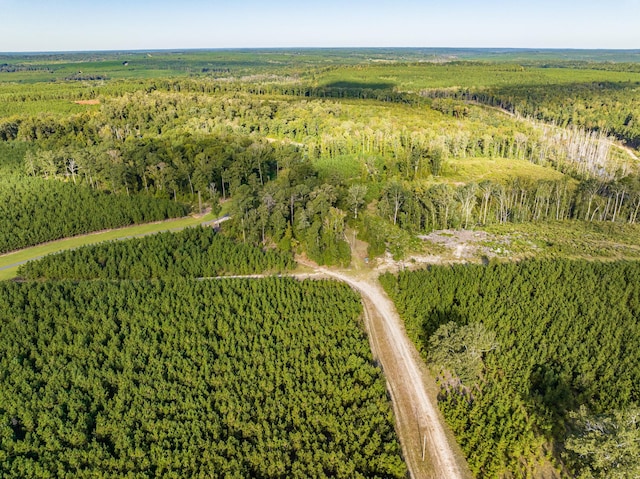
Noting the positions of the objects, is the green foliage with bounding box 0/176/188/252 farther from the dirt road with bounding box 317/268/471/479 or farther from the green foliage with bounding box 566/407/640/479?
→ the green foliage with bounding box 566/407/640/479

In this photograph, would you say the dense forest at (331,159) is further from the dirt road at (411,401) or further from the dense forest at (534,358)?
the dense forest at (534,358)

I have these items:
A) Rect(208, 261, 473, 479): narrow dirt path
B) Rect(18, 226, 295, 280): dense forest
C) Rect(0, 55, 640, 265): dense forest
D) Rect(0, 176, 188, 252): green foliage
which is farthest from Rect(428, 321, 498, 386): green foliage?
Rect(0, 176, 188, 252): green foliage

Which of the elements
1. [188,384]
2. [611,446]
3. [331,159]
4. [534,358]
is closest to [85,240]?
[188,384]

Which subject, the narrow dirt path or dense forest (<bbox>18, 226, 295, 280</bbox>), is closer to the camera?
the narrow dirt path

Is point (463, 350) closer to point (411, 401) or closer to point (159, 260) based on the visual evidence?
point (411, 401)

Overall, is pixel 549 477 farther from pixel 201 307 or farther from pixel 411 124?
pixel 411 124

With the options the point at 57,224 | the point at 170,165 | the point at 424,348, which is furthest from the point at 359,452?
the point at 170,165

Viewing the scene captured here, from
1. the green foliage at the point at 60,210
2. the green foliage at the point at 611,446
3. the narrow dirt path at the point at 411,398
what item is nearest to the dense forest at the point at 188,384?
the narrow dirt path at the point at 411,398
